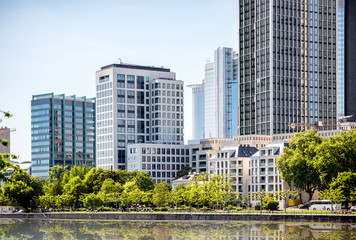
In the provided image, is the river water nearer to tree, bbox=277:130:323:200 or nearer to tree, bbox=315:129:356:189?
tree, bbox=315:129:356:189

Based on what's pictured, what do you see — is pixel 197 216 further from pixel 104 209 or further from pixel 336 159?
pixel 104 209

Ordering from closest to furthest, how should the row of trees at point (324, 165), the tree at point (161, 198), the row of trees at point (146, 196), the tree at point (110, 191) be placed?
the row of trees at point (324, 165) → the row of trees at point (146, 196) → the tree at point (161, 198) → the tree at point (110, 191)

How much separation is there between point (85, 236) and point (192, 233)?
66.0ft

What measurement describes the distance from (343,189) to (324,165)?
36.1 ft

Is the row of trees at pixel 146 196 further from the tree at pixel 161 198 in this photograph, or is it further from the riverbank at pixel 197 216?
the riverbank at pixel 197 216

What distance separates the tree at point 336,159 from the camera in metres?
151

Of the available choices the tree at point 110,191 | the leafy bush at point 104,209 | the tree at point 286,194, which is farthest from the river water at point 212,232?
the tree at point 110,191

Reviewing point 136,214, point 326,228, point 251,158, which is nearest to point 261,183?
point 251,158

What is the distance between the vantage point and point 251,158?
193250 mm

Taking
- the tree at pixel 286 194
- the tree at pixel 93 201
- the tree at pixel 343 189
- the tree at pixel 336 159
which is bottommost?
the tree at pixel 93 201

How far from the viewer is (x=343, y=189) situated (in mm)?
141625

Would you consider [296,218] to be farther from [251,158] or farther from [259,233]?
[251,158]

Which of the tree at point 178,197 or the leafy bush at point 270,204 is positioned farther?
the tree at point 178,197

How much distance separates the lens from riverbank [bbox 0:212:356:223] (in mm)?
127312
